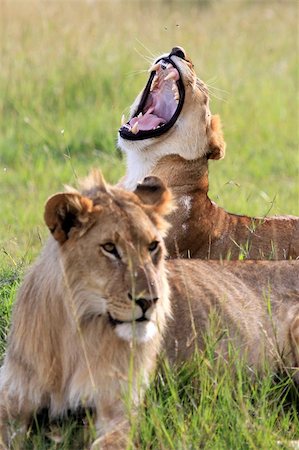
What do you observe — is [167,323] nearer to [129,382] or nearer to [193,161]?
[129,382]

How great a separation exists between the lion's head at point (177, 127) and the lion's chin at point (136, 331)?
2065 mm

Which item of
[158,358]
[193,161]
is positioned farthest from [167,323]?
[193,161]

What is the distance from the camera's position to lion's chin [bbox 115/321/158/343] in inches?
122

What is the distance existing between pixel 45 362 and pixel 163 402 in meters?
0.39

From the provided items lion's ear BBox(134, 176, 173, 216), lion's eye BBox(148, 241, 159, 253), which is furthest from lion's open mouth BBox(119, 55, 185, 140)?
lion's eye BBox(148, 241, 159, 253)

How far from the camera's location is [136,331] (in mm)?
3117

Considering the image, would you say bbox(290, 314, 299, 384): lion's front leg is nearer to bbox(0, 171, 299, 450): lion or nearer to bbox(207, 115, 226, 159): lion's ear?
bbox(0, 171, 299, 450): lion

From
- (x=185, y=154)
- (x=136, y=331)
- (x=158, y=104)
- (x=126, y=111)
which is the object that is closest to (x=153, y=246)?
(x=136, y=331)

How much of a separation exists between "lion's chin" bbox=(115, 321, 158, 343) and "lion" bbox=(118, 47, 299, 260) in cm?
186

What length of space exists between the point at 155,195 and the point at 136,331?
485 millimetres

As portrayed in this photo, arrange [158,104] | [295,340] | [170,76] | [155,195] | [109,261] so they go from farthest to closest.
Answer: [158,104]
[170,76]
[295,340]
[155,195]
[109,261]

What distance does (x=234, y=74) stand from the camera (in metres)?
9.95

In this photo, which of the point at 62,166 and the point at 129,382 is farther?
the point at 62,166

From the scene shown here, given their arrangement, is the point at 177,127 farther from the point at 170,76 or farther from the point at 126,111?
the point at 126,111
